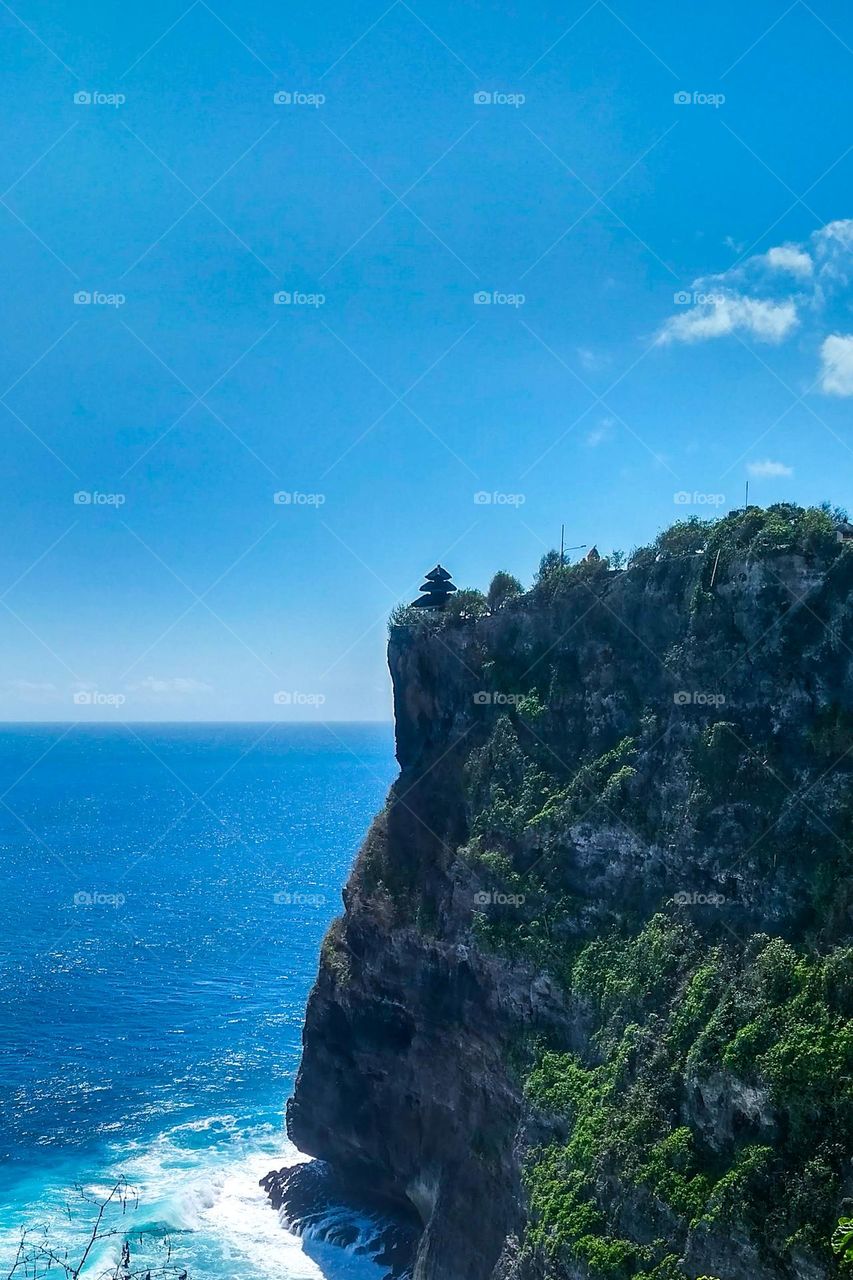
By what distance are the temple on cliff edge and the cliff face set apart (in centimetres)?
218

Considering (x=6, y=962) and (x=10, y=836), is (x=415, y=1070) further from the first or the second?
(x=10, y=836)

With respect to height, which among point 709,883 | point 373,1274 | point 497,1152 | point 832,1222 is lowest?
point 373,1274

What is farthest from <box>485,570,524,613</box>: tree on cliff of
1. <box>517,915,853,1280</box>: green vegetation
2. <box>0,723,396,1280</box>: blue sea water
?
<box>0,723,396,1280</box>: blue sea water

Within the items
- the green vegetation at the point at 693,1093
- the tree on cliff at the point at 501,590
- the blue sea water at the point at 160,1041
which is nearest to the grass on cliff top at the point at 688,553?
the tree on cliff at the point at 501,590

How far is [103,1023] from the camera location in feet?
229

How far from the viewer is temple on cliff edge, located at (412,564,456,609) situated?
52906mm

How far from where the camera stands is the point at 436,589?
53.1m

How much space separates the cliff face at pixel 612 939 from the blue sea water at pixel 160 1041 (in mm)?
6833

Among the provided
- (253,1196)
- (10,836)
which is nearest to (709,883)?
(253,1196)

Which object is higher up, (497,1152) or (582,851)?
(582,851)

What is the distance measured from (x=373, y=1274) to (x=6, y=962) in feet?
170

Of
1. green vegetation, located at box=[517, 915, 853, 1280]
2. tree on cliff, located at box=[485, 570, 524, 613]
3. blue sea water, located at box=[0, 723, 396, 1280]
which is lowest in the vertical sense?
blue sea water, located at box=[0, 723, 396, 1280]

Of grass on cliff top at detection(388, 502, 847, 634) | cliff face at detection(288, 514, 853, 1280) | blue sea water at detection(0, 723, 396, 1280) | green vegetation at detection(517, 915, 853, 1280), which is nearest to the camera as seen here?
green vegetation at detection(517, 915, 853, 1280)

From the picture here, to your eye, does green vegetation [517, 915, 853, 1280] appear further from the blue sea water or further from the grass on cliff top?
the blue sea water
